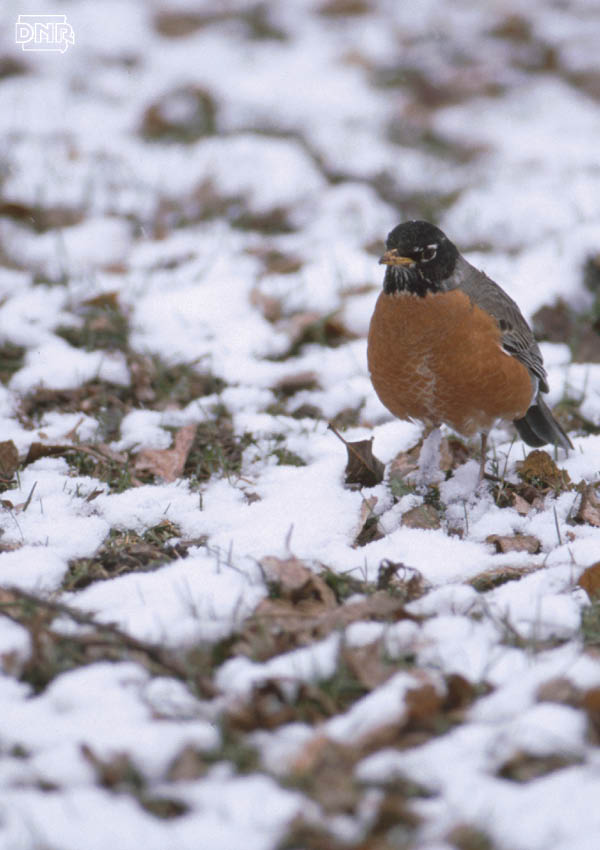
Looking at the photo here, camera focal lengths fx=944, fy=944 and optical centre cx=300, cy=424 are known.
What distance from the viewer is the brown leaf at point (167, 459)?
3.76 m

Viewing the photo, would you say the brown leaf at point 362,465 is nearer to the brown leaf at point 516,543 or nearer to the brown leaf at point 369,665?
the brown leaf at point 516,543

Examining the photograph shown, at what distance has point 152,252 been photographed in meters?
5.81

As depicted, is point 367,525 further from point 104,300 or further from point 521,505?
point 104,300

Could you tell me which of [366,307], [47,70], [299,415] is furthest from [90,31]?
[299,415]

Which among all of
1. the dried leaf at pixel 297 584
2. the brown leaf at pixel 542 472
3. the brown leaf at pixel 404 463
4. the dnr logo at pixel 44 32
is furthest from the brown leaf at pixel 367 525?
the dnr logo at pixel 44 32

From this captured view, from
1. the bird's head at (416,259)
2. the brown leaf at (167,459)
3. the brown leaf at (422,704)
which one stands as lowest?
the brown leaf at (167,459)

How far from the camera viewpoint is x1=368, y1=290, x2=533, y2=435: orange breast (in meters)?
3.48

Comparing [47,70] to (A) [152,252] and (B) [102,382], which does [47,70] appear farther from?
(B) [102,382]

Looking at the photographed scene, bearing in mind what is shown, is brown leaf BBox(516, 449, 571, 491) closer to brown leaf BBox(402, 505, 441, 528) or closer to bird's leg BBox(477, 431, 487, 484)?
bird's leg BBox(477, 431, 487, 484)

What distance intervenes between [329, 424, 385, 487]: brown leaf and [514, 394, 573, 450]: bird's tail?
738mm

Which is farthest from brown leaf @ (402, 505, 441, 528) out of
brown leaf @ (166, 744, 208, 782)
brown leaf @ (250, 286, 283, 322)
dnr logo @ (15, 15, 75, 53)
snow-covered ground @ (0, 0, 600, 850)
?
dnr logo @ (15, 15, 75, 53)

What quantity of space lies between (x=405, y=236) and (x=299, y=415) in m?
1.15

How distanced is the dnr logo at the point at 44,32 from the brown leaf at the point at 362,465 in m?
6.76

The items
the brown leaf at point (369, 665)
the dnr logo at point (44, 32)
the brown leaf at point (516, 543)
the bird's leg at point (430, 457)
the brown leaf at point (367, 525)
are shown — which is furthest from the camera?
the dnr logo at point (44, 32)
